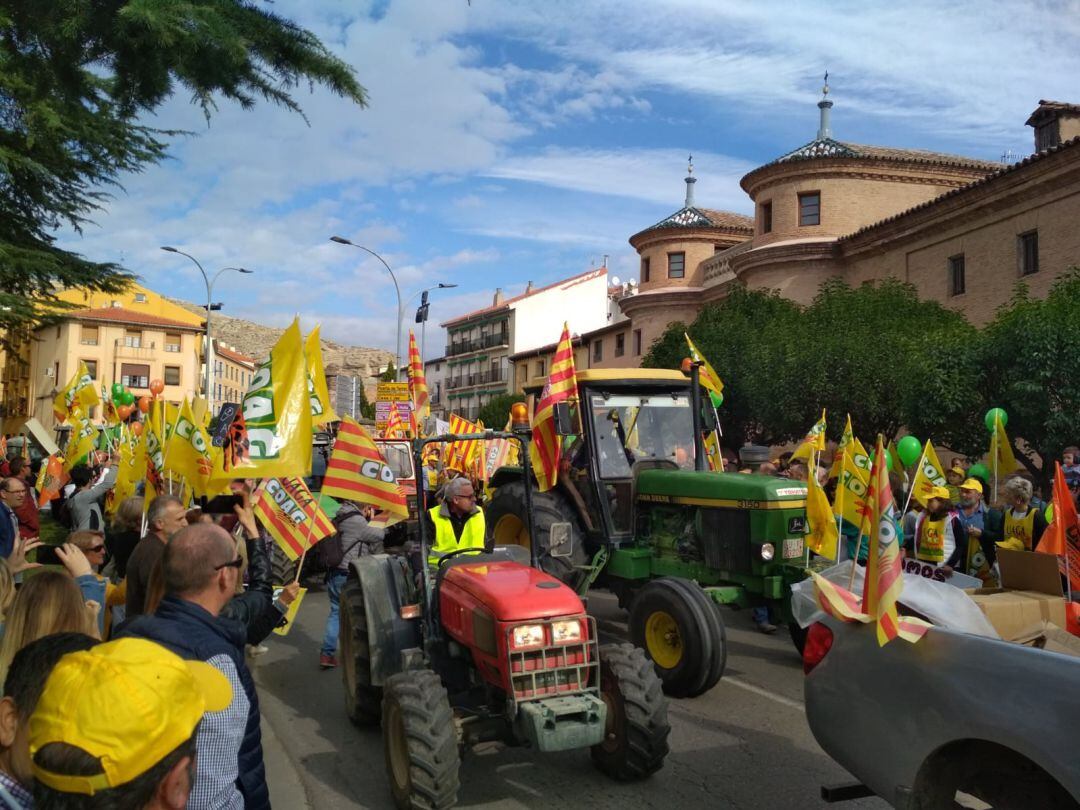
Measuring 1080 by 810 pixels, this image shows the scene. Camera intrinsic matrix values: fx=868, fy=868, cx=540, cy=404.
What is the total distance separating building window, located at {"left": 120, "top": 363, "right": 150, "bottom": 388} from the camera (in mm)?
65188

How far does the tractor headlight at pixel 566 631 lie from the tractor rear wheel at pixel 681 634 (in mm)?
1720

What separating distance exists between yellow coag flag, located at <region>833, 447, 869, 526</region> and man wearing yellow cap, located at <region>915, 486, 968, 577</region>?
800 millimetres

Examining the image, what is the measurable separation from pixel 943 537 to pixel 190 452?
24.0ft

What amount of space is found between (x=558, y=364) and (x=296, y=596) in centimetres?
414

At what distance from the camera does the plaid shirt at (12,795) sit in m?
1.79

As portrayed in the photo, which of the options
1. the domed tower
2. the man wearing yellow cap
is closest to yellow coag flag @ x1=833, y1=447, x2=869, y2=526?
the man wearing yellow cap

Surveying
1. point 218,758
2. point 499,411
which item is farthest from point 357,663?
point 499,411

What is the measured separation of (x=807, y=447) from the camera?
39.1ft

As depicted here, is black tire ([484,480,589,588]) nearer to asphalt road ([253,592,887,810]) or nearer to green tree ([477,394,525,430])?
asphalt road ([253,592,887,810])

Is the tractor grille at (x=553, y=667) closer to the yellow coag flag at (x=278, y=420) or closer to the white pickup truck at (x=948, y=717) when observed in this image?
the white pickup truck at (x=948, y=717)

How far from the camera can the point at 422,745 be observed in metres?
4.25

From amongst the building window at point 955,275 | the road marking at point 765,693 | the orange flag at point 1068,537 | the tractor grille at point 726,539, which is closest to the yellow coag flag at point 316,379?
the tractor grille at point 726,539

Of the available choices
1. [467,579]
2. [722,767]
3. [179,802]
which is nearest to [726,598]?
[722,767]

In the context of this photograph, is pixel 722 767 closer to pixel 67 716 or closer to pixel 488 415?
pixel 67 716
